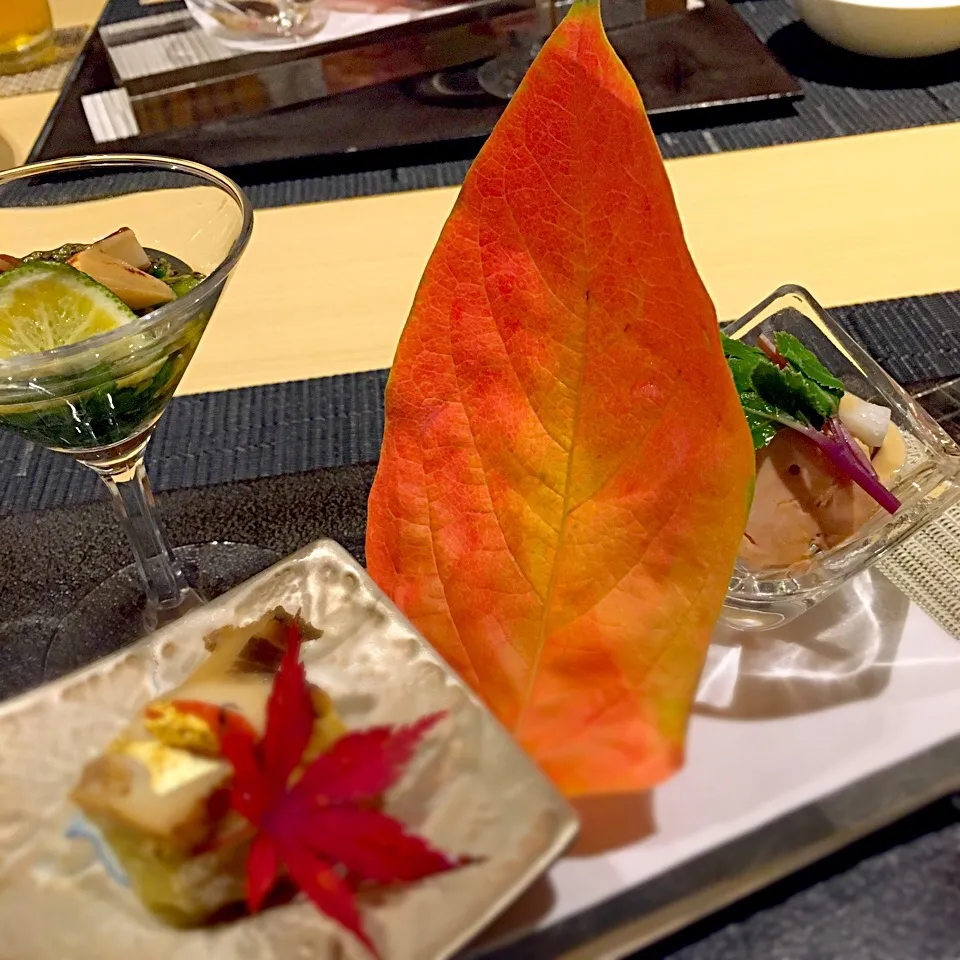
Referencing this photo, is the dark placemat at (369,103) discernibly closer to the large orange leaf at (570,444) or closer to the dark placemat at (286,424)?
the dark placemat at (286,424)

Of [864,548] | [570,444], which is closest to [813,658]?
[864,548]

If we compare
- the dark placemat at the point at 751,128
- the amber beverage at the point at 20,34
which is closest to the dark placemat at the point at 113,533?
the dark placemat at the point at 751,128

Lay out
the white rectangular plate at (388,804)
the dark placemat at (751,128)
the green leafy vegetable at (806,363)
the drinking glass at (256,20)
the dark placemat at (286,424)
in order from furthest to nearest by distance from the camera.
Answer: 1. the drinking glass at (256,20)
2. the dark placemat at (751,128)
3. the dark placemat at (286,424)
4. the green leafy vegetable at (806,363)
5. the white rectangular plate at (388,804)

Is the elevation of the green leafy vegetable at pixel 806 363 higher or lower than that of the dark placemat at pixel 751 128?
higher

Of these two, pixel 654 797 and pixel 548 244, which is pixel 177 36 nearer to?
pixel 548 244

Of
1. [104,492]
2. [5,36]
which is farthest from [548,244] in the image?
[5,36]

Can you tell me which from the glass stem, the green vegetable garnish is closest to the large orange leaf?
the green vegetable garnish

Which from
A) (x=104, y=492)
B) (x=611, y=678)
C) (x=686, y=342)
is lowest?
(x=104, y=492)

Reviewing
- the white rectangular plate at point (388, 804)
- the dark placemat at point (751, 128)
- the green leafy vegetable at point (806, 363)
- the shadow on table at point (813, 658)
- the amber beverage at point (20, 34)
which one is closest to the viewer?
the white rectangular plate at point (388, 804)
